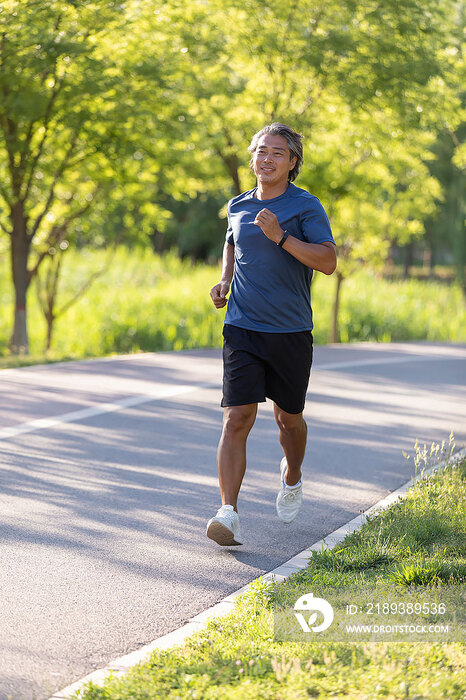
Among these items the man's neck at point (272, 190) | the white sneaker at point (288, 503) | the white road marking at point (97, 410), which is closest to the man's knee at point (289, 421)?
the white sneaker at point (288, 503)

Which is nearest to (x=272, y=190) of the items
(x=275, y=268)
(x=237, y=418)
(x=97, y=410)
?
(x=275, y=268)

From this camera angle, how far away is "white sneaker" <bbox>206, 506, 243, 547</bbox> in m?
Answer: 4.92

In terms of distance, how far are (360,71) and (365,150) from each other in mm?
3279

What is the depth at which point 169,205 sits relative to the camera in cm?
3850

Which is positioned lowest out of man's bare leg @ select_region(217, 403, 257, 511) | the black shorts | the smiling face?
man's bare leg @ select_region(217, 403, 257, 511)

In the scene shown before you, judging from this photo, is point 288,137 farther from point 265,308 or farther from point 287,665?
point 287,665

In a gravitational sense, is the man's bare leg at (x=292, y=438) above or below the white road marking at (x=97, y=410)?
above

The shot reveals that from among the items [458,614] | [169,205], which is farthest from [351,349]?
[169,205]

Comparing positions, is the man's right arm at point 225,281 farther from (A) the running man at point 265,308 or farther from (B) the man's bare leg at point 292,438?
(B) the man's bare leg at point 292,438

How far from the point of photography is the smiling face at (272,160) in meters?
5.05

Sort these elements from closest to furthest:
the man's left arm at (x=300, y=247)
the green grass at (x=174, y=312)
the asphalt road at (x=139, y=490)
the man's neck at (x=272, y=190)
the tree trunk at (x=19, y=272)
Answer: the asphalt road at (x=139, y=490) → the man's left arm at (x=300, y=247) → the man's neck at (x=272, y=190) → the tree trunk at (x=19, y=272) → the green grass at (x=174, y=312)

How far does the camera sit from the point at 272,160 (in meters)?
5.07

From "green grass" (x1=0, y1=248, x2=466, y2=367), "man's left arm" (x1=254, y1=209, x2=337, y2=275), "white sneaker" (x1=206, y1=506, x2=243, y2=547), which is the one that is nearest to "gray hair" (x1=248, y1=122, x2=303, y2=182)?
"man's left arm" (x1=254, y1=209, x2=337, y2=275)

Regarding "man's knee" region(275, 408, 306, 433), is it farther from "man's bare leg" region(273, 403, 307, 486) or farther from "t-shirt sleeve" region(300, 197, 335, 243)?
"t-shirt sleeve" region(300, 197, 335, 243)
